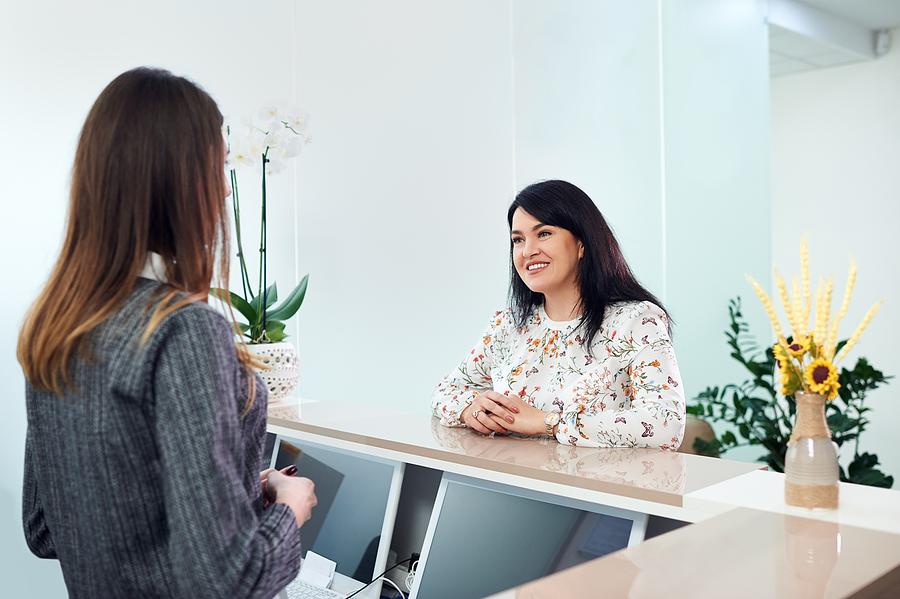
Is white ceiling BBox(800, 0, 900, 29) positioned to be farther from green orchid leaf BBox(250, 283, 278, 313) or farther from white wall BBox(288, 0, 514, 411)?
green orchid leaf BBox(250, 283, 278, 313)

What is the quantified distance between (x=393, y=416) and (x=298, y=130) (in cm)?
83

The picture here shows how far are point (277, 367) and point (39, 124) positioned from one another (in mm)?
992

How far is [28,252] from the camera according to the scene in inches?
96.2

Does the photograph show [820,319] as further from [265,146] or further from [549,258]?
[265,146]

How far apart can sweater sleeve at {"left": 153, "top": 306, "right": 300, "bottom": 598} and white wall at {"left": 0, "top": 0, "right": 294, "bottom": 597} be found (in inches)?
68.4

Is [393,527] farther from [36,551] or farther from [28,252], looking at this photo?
[28,252]

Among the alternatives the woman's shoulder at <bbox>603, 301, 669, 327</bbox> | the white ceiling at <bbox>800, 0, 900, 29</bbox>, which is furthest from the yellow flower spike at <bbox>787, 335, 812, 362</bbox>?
the white ceiling at <bbox>800, 0, 900, 29</bbox>

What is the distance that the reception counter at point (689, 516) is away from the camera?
101cm

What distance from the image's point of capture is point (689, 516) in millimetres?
1305

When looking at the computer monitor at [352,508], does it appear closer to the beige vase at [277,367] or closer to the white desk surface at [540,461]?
the white desk surface at [540,461]

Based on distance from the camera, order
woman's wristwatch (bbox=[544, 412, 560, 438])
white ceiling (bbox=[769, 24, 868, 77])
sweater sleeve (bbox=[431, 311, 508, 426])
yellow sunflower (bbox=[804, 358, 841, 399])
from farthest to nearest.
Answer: white ceiling (bbox=[769, 24, 868, 77])
sweater sleeve (bbox=[431, 311, 508, 426])
woman's wristwatch (bbox=[544, 412, 560, 438])
yellow sunflower (bbox=[804, 358, 841, 399])

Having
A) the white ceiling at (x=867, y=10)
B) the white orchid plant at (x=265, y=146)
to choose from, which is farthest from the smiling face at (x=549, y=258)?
the white ceiling at (x=867, y=10)

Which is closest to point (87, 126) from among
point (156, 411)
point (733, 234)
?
point (156, 411)

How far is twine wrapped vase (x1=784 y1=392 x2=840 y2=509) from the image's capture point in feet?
4.22
